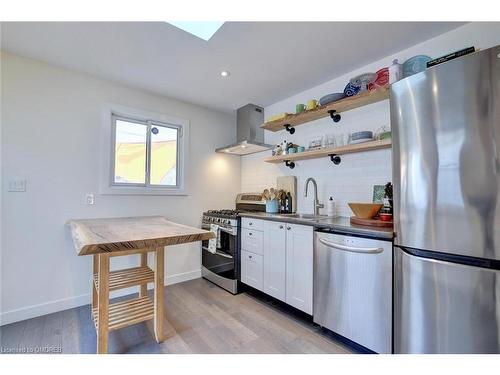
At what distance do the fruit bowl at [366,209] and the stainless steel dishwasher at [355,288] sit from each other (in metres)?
0.30

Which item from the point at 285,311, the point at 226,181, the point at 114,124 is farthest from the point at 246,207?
the point at 114,124

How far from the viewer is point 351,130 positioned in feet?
7.76

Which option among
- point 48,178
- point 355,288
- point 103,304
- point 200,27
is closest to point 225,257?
point 103,304

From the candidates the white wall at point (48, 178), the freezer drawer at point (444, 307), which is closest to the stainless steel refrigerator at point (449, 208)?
the freezer drawer at point (444, 307)

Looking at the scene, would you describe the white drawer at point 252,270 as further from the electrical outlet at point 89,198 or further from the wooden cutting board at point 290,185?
the electrical outlet at point 89,198

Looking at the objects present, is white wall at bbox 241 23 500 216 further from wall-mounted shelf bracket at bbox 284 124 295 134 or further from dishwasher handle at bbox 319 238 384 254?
dishwasher handle at bbox 319 238 384 254

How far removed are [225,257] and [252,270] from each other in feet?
1.40

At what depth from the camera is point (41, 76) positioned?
7.23ft

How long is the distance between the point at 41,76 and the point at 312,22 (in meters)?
2.54

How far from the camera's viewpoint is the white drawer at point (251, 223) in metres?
2.48

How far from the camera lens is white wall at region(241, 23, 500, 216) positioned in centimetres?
173

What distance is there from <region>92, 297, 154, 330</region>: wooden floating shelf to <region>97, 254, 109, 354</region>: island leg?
7 centimetres

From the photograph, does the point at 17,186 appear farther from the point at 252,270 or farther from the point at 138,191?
the point at 252,270

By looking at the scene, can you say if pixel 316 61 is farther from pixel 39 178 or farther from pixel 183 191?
pixel 39 178
